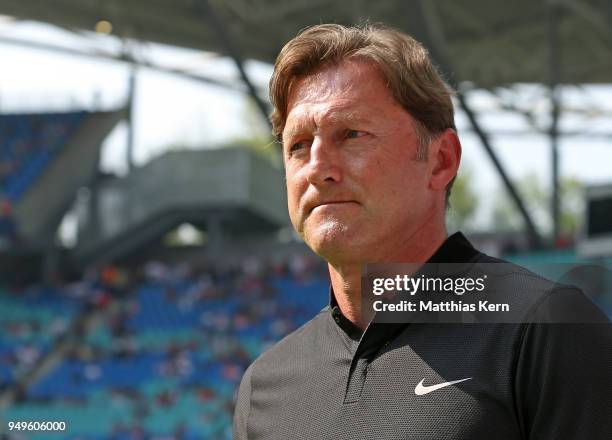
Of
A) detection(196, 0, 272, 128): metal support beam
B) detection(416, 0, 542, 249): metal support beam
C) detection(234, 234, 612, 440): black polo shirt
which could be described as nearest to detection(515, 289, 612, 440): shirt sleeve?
detection(234, 234, 612, 440): black polo shirt

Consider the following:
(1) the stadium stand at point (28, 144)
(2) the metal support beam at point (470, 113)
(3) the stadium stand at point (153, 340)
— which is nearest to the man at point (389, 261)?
(2) the metal support beam at point (470, 113)

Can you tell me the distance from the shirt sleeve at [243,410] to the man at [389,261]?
37 mm

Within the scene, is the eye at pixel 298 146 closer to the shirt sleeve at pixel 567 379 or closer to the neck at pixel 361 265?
the neck at pixel 361 265

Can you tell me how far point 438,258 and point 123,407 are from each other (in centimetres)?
1858

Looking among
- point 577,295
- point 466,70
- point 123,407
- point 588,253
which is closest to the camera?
point 577,295

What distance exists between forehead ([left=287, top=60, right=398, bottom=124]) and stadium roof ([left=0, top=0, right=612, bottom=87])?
53.1ft

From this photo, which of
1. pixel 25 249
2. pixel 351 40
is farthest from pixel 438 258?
pixel 25 249

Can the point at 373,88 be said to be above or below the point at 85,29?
below

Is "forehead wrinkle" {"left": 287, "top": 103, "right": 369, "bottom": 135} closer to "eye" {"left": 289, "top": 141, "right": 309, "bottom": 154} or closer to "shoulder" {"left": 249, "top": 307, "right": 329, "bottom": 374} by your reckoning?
"eye" {"left": 289, "top": 141, "right": 309, "bottom": 154}

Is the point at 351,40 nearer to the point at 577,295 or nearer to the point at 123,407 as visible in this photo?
the point at 577,295

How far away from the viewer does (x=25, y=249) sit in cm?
2509

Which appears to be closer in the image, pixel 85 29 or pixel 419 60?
pixel 419 60

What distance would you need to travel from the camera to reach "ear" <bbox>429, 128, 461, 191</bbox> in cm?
184

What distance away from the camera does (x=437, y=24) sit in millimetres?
17562
